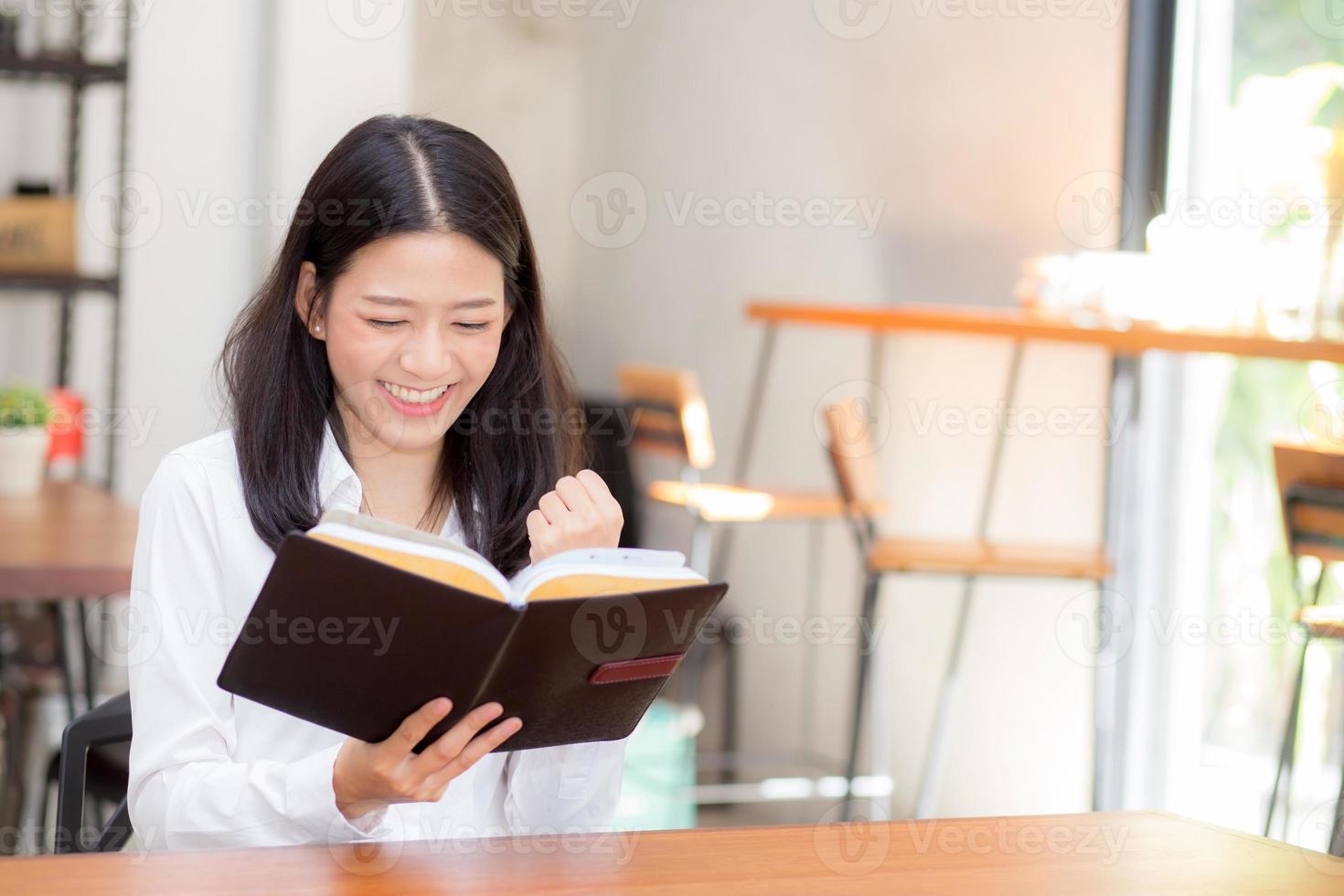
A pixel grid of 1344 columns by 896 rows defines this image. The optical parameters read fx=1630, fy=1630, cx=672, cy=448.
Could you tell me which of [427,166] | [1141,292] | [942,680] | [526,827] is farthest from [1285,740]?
[427,166]

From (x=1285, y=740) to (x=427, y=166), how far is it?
1.78m

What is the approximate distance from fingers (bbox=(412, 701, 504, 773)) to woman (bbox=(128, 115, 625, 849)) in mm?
105

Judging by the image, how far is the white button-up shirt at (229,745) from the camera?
1281mm

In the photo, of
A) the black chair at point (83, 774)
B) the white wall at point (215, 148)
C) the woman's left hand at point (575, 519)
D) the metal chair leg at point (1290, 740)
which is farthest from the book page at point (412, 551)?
the white wall at point (215, 148)

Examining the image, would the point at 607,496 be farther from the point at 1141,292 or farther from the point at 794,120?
the point at 794,120

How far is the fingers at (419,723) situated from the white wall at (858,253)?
2.53 metres

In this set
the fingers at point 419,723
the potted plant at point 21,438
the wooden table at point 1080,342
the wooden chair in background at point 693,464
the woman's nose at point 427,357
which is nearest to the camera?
the fingers at point 419,723

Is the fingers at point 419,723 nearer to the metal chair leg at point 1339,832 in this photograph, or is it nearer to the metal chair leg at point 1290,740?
the metal chair leg at point 1339,832

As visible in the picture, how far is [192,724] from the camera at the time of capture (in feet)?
4.32

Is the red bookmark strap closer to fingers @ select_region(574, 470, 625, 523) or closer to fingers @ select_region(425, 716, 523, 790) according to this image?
fingers @ select_region(425, 716, 523, 790)

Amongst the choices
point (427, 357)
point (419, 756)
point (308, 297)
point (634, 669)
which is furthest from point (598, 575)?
point (308, 297)

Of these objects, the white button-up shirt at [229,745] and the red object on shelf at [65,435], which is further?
the red object on shelf at [65,435]

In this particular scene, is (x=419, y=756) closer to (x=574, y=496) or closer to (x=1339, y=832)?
(x=574, y=496)

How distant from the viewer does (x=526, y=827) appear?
4.73ft
